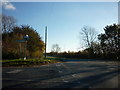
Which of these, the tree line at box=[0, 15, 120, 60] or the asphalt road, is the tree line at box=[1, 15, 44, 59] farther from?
the asphalt road

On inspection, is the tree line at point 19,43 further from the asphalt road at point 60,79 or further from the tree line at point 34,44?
the asphalt road at point 60,79

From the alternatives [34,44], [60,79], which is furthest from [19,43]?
[60,79]

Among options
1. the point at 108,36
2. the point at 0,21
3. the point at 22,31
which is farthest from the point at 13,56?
the point at 108,36

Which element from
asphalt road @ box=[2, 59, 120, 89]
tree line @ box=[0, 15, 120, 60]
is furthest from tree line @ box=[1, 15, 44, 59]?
asphalt road @ box=[2, 59, 120, 89]

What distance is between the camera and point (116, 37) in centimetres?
4416

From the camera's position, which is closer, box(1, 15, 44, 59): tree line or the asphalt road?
the asphalt road

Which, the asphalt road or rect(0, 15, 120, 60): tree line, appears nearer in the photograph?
the asphalt road

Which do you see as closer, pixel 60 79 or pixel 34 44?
pixel 60 79

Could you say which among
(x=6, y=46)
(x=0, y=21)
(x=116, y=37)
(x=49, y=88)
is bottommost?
(x=49, y=88)

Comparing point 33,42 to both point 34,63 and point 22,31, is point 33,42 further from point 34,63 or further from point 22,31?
point 34,63

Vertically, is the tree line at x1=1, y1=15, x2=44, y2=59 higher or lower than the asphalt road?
higher

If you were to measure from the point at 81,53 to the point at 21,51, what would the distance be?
34.5 metres

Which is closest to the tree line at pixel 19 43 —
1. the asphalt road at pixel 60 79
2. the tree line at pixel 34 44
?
the tree line at pixel 34 44

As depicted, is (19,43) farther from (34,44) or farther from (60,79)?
(60,79)
